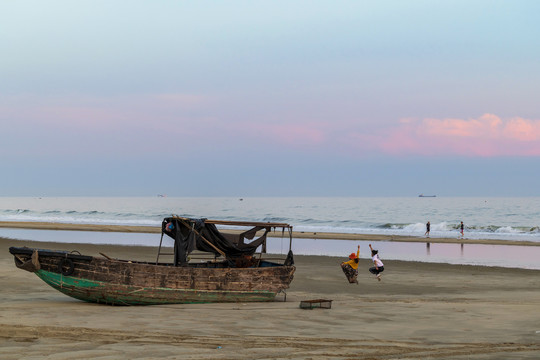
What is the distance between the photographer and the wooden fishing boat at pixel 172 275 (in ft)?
49.2

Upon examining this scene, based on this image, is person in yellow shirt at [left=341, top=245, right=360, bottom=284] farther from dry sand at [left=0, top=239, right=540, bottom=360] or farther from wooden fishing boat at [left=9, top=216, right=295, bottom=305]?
wooden fishing boat at [left=9, top=216, right=295, bottom=305]

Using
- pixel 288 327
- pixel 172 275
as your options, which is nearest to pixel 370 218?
pixel 172 275

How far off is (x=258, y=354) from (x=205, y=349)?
987 mm

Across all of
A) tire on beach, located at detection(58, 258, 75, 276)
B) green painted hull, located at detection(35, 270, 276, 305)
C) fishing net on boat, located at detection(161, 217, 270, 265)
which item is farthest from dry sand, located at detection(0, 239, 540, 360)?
fishing net on boat, located at detection(161, 217, 270, 265)

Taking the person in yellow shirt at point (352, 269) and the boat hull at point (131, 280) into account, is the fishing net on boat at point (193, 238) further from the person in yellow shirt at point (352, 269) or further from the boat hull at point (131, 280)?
the person in yellow shirt at point (352, 269)

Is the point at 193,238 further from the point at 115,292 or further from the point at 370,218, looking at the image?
the point at 370,218

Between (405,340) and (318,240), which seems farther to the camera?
(318,240)

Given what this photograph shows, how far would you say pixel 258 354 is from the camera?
9.63 metres

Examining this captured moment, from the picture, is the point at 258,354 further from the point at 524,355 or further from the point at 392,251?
the point at 392,251

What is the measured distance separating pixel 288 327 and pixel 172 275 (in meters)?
4.57

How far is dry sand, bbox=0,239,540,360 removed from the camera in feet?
32.3

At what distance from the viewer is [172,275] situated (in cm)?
1584

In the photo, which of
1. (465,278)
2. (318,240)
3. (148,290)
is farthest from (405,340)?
(318,240)

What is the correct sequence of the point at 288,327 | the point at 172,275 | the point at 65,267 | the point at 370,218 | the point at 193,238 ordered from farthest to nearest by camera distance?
the point at 370,218, the point at 193,238, the point at 172,275, the point at 65,267, the point at 288,327
